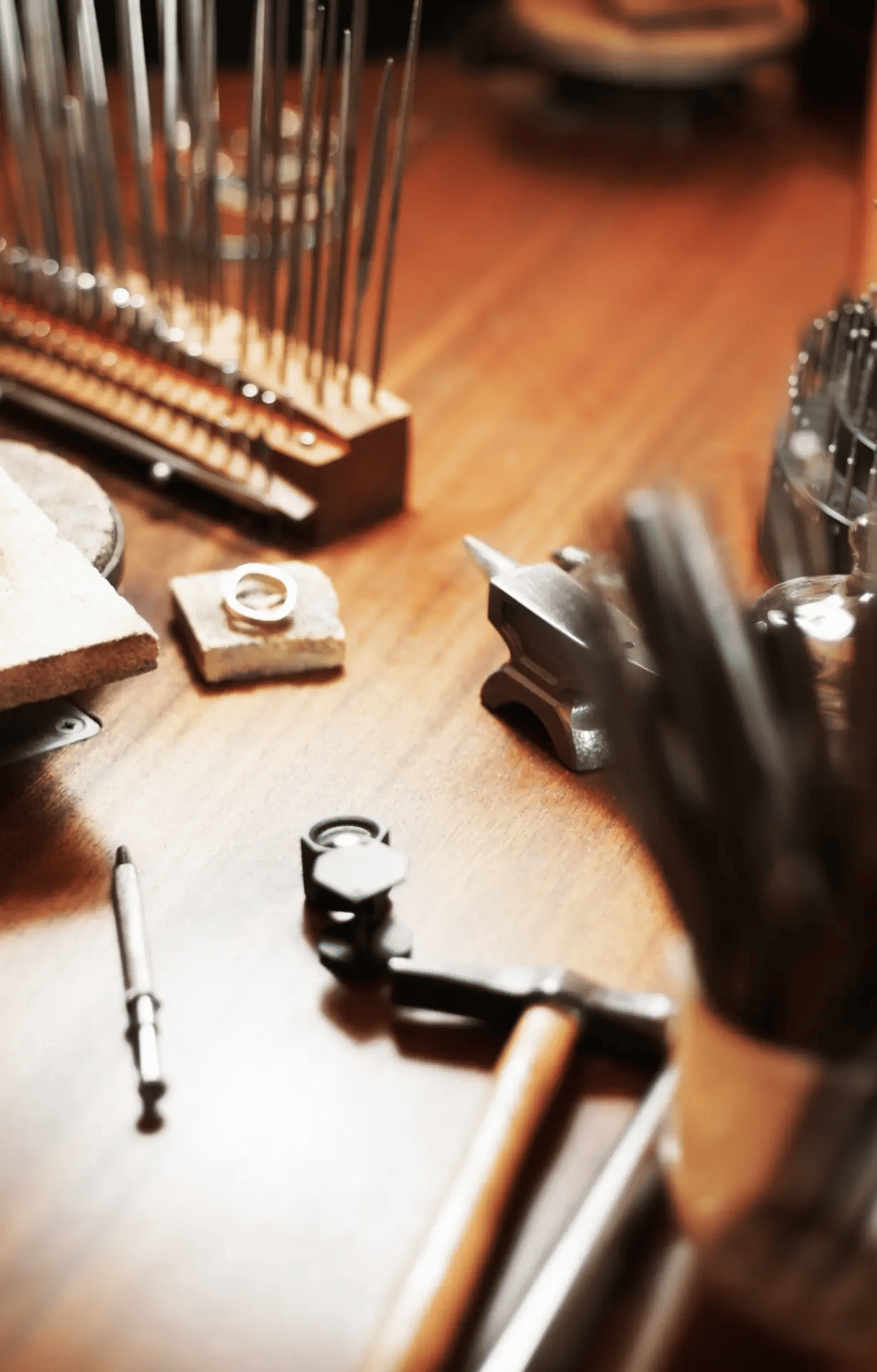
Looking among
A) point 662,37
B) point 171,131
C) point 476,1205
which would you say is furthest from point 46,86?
point 476,1205

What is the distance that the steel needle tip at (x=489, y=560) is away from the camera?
1.15 meters

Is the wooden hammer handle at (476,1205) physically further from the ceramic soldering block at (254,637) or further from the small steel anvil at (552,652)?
the ceramic soldering block at (254,637)

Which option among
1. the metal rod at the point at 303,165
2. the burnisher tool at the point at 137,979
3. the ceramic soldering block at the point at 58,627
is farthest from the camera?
the metal rod at the point at 303,165

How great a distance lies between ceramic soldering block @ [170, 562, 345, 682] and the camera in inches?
46.0

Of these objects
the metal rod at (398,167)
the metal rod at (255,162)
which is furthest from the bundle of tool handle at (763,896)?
the metal rod at (255,162)

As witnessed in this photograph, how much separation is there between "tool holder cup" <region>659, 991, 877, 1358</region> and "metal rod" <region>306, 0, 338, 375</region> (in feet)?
2.65

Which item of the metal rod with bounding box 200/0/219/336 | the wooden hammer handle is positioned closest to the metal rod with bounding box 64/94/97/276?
the metal rod with bounding box 200/0/219/336

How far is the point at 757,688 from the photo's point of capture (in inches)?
24.8

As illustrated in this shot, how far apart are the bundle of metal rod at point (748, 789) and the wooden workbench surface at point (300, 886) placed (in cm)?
4

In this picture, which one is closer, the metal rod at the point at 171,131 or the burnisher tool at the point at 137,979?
the burnisher tool at the point at 137,979

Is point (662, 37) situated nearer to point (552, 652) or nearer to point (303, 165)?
point (303, 165)

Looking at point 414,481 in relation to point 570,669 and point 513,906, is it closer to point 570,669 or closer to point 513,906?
point 570,669

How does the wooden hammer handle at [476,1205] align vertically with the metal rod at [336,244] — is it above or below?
below

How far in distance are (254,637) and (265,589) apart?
7 cm
